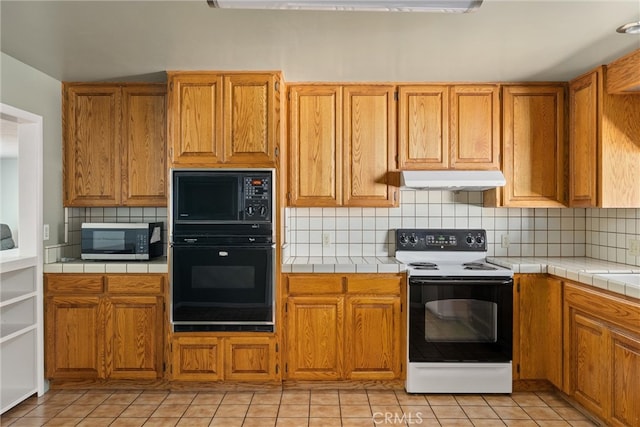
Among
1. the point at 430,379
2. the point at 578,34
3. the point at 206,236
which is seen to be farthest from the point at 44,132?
the point at 578,34

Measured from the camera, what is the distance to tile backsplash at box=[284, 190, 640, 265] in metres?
3.57

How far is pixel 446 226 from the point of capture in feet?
11.7

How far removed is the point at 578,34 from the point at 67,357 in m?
3.65

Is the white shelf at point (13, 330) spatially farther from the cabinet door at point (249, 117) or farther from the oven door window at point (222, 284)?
the cabinet door at point (249, 117)

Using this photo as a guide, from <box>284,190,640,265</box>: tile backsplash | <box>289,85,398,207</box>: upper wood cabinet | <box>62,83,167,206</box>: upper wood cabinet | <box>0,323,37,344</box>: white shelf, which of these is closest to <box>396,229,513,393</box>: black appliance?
<box>284,190,640,265</box>: tile backsplash

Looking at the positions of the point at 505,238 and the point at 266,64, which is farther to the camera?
the point at 505,238

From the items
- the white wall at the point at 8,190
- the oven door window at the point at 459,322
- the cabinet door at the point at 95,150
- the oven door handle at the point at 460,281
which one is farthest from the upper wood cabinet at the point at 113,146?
the white wall at the point at 8,190

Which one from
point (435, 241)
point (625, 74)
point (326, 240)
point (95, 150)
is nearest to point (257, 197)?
point (326, 240)

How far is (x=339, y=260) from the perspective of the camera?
3230 mm

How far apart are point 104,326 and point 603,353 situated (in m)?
3.03

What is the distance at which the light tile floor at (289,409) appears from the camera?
2602mm

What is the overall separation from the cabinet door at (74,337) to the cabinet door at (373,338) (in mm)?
1671

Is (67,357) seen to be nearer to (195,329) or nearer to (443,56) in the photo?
(195,329)

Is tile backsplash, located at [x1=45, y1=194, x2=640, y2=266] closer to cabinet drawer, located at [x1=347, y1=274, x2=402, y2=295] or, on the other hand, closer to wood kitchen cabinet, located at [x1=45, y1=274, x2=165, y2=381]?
cabinet drawer, located at [x1=347, y1=274, x2=402, y2=295]
